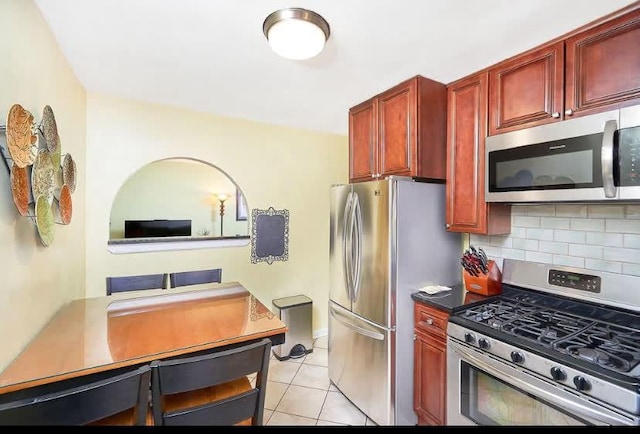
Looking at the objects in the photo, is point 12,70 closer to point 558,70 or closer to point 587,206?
point 558,70

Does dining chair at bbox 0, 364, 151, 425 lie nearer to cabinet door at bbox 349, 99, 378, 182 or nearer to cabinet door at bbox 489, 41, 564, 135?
cabinet door at bbox 349, 99, 378, 182

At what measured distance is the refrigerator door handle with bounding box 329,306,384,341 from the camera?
211 centimetres

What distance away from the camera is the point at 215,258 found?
3.06 metres

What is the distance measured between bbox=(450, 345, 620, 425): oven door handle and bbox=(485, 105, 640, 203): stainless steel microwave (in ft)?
2.86

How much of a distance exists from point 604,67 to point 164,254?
3.14m

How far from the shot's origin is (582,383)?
1275mm

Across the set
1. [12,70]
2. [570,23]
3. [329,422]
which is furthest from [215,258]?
[570,23]

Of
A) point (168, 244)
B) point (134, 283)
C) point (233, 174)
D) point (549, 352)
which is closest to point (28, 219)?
point (134, 283)

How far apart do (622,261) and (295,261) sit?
8.44 ft

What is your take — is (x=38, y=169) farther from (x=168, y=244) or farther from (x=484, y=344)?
(x=484, y=344)

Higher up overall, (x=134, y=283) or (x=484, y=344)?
(x=134, y=283)

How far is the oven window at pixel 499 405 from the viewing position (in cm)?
141

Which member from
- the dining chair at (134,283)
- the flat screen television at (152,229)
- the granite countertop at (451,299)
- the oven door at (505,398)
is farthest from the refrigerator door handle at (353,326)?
the flat screen television at (152,229)

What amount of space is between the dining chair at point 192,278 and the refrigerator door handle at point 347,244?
105cm
